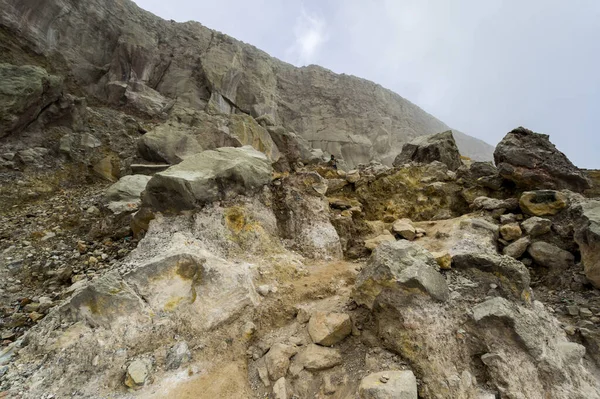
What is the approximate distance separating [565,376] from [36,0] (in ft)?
109

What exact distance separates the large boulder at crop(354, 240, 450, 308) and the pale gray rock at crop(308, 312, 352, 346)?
0.43 meters

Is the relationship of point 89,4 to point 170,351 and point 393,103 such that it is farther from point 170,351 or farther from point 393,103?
point 393,103

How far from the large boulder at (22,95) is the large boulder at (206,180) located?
11283 millimetres

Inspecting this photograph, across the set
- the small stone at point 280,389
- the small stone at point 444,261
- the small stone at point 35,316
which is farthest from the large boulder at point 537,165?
the small stone at point 35,316

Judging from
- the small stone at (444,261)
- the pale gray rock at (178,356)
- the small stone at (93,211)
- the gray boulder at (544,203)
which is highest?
the gray boulder at (544,203)

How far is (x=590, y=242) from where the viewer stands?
206 inches

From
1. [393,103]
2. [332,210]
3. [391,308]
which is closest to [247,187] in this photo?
[332,210]

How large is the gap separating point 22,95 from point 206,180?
12.8 meters

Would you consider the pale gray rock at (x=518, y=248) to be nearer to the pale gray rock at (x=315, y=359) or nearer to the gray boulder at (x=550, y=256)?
the gray boulder at (x=550, y=256)

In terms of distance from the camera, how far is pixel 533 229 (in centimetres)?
640

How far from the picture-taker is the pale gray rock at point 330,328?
13.7 ft

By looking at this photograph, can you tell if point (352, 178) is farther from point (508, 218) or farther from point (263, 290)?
point (263, 290)

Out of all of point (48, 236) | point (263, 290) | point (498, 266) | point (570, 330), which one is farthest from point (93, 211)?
point (570, 330)

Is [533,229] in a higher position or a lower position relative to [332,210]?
higher
